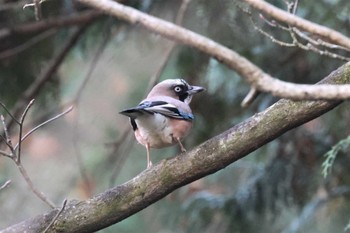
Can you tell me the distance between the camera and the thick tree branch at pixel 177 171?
124 inches

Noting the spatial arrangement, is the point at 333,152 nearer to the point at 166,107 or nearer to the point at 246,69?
the point at 166,107

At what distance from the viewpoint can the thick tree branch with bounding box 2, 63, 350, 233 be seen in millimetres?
3143

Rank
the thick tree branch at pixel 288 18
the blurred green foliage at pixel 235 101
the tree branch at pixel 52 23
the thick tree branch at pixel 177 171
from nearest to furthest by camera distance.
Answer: the thick tree branch at pixel 288 18, the thick tree branch at pixel 177 171, the blurred green foliage at pixel 235 101, the tree branch at pixel 52 23

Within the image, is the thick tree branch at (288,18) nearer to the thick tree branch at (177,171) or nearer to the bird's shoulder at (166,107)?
the thick tree branch at (177,171)

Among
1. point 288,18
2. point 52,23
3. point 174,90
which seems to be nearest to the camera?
point 288,18

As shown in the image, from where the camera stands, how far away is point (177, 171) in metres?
3.22

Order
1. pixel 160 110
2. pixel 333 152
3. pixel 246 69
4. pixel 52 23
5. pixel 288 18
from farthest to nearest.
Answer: pixel 52 23 < pixel 333 152 < pixel 160 110 < pixel 288 18 < pixel 246 69

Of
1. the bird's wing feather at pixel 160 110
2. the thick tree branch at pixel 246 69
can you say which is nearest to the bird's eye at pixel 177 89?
the bird's wing feather at pixel 160 110

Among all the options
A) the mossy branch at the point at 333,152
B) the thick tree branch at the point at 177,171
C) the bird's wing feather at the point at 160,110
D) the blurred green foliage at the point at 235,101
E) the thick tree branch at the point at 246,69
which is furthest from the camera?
the blurred green foliage at the point at 235,101

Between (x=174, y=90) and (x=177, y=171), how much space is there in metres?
1.22

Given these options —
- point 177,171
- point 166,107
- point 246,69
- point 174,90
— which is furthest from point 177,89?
point 246,69

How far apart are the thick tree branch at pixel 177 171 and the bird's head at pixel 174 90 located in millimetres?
1087

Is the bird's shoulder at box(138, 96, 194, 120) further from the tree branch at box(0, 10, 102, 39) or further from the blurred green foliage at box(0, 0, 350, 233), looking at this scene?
the tree branch at box(0, 10, 102, 39)

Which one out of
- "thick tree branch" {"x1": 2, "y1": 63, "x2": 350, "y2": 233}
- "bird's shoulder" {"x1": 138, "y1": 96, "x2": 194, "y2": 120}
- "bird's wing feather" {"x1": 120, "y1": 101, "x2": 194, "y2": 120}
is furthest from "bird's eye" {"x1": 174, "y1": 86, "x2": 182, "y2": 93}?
"thick tree branch" {"x1": 2, "y1": 63, "x2": 350, "y2": 233}
